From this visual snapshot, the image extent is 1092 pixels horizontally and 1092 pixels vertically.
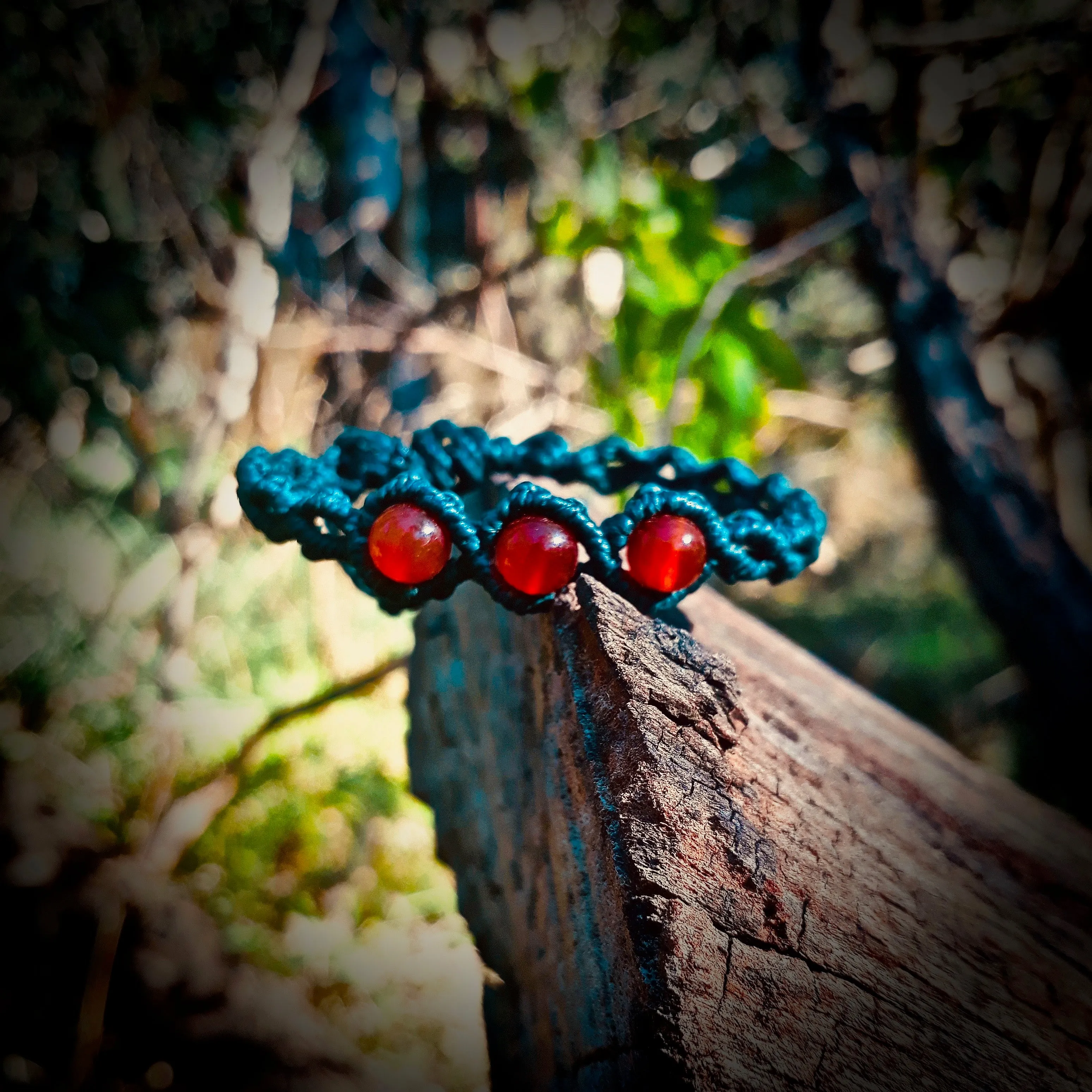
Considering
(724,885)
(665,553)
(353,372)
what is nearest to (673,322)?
(353,372)

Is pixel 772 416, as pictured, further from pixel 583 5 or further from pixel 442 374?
pixel 583 5

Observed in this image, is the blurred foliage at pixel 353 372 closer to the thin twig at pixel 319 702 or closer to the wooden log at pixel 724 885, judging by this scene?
the thin twig at pixel 319 702

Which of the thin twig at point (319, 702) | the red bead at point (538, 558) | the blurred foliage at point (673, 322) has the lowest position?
the red bead at point (538, 558)

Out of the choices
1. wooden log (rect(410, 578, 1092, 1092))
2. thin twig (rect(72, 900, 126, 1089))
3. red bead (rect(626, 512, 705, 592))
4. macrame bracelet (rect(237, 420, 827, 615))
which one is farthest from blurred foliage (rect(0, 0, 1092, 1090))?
red bead (rect(626, 512, 705, 592))

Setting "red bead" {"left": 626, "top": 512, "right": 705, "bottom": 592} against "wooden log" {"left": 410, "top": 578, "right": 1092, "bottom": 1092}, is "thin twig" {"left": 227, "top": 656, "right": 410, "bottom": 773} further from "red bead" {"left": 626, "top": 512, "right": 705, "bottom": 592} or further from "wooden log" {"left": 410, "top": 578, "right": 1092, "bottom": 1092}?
"red bead" {"left": 626, "top": 512, "right": 705, "bottom": 592}

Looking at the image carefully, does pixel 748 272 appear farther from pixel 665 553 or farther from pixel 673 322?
pixel 665 553

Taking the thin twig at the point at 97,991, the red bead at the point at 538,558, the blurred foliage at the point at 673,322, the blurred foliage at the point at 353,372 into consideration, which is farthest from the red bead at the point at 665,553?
the thin twig at the point at 97,991

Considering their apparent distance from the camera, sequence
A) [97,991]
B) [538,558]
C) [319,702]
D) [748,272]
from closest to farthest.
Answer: [538,558]
[97,991]
[319,702]
[748,272]

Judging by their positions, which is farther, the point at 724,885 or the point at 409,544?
the point at 409,544
